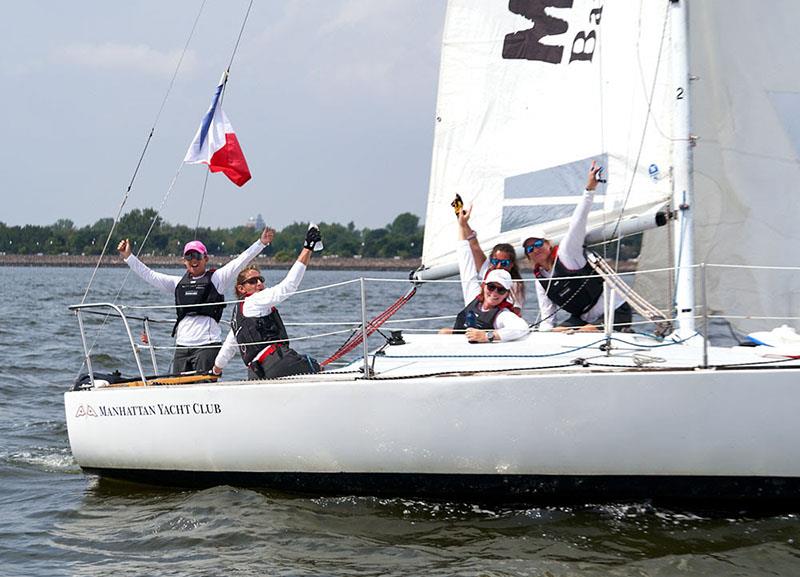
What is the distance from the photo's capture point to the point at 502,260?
23.7ft

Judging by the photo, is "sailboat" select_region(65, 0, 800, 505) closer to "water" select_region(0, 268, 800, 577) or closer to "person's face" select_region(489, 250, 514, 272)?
"water" select_region(0, 268, 800, 577)

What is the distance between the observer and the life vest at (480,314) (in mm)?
7113

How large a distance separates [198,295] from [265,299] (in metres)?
1.06

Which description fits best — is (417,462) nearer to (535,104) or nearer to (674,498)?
(674,498)

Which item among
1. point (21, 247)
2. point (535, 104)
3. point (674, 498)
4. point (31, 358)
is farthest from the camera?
point (21, 247)

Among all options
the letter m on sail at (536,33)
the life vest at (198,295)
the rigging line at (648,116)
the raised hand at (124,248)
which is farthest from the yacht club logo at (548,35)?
the raised hand at (124,248)

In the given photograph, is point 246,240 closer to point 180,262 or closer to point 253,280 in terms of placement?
point 180,262

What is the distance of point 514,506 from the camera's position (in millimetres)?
6340

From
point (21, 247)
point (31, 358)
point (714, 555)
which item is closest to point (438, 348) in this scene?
point (714, 555)

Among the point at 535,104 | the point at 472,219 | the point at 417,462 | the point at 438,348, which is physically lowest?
the point at 417,462

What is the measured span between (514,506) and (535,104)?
9.57 ft

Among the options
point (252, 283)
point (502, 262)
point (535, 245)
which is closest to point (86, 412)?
point (252, 283)

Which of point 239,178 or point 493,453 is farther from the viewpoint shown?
point 239,178

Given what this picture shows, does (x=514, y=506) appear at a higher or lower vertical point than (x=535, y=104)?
lower
